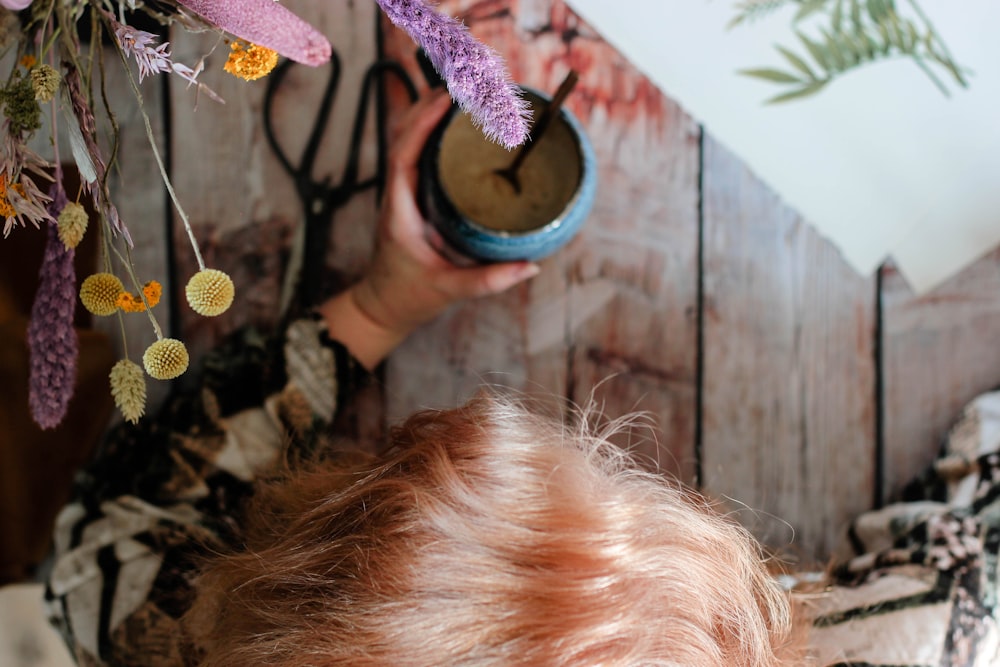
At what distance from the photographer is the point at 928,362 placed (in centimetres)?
67

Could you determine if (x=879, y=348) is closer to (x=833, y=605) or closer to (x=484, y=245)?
(x=833, y=605)

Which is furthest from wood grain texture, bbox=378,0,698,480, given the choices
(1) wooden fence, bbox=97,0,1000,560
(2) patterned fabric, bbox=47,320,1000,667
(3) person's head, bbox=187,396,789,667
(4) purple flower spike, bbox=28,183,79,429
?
(4) purple flower spike, bbox=28,183,79,429

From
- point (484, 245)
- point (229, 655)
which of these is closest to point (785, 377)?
point (484, 245)

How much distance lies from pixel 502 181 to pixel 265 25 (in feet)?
0.99

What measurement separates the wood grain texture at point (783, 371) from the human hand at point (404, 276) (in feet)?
0.67

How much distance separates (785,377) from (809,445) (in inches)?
2.5

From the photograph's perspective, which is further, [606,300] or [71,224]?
[606,300]

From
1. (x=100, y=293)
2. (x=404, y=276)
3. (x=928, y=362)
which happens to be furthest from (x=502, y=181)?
(x=928, y=362)

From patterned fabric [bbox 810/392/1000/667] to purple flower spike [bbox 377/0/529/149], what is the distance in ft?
1.40

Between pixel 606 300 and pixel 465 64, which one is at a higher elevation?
pixel 465 64

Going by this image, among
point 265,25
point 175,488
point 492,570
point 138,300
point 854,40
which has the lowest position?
point 175,488

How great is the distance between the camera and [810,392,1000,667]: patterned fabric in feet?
1.65

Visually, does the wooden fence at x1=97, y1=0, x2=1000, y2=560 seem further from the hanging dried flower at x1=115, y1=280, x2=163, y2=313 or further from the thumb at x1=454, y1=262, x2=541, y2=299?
the hanging dried flower at x1=115, y1=280, x2=163, y2=313

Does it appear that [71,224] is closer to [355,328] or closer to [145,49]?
[145,49]
